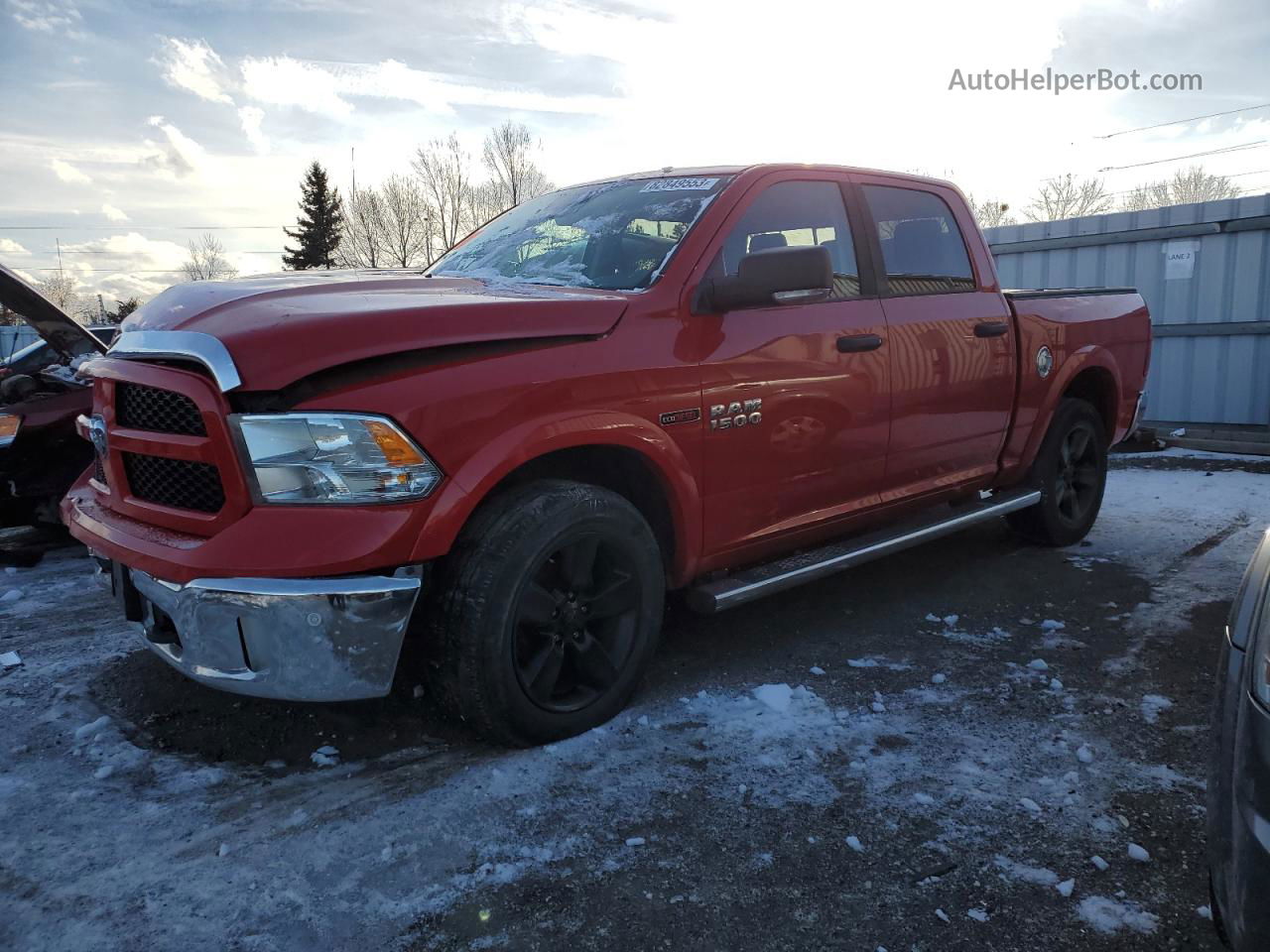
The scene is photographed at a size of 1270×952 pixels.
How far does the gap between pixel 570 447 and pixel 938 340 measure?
80.0 inches

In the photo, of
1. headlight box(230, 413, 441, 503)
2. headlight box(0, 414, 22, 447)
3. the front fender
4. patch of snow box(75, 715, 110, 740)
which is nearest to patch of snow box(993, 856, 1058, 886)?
the front fender

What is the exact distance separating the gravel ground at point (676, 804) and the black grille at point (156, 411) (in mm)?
1033

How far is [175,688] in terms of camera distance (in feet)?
11.3

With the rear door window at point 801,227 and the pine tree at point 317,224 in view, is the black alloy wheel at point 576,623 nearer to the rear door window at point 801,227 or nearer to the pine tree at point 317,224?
the rear door window at point 801,227

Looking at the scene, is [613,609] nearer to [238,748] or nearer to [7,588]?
[238,748]

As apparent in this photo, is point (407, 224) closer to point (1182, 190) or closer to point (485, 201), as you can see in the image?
point (485, 201)

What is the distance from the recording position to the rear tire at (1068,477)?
17.0ft

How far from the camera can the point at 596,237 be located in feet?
11.8

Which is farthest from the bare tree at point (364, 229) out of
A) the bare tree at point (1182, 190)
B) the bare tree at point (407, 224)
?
the bare tree at point (1182, 190)

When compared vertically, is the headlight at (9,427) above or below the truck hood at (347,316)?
below

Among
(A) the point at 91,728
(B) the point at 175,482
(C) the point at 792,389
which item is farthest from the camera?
(C) the point at 792,389

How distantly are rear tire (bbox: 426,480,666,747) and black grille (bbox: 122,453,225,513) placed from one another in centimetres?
67

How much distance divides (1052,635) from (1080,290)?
91.6 inches

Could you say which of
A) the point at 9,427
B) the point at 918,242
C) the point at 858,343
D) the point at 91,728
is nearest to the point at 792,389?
the point at 858,343
